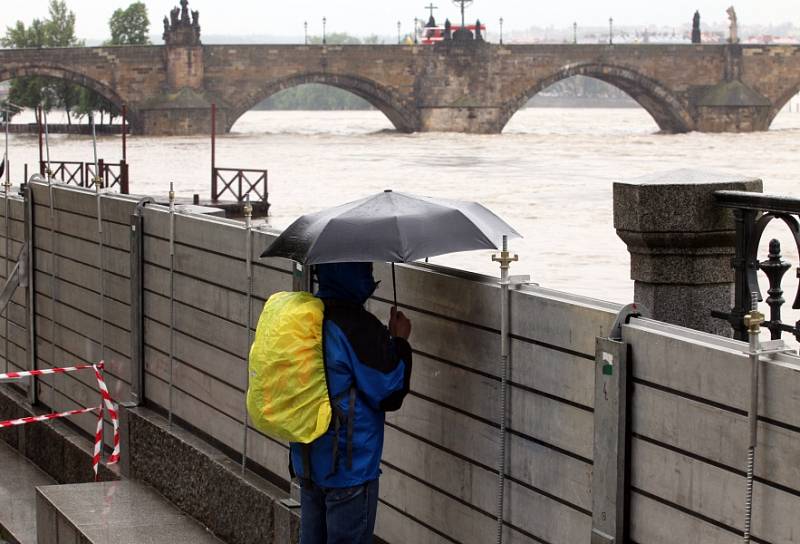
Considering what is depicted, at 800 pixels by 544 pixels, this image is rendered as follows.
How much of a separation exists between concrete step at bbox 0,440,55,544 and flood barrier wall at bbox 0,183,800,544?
28.5 inches

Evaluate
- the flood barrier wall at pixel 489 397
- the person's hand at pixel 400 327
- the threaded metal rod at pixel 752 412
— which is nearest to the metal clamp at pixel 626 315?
the flood barrier wall at pixel 489 397

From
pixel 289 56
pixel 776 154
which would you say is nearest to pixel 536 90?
pixel 289 56

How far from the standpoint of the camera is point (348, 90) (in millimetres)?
63344

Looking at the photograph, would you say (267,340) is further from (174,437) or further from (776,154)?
(776,154)

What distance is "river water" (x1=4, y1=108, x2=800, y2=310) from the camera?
23953 millimetres

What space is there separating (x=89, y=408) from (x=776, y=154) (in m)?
44.2

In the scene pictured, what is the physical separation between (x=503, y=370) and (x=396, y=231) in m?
0.43

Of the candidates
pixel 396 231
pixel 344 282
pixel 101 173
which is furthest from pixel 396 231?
pixel 101 173

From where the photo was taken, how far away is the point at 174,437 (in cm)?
607

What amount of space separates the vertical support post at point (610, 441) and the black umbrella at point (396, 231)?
0.45m

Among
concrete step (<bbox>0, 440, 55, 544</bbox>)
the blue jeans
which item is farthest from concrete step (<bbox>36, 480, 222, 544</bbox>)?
the blue jeans

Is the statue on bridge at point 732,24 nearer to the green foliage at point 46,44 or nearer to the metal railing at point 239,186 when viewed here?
the green foliage at point 46,44

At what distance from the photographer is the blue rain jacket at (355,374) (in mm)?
3785

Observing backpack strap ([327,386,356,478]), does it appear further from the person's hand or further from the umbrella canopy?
the umbrella canopy
